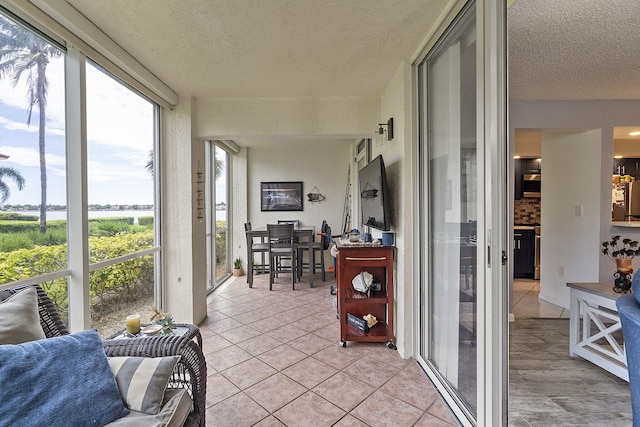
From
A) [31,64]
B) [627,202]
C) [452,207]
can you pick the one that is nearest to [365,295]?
[452,207]

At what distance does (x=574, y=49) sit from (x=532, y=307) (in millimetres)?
2777

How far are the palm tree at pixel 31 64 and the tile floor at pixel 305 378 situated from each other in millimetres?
1554

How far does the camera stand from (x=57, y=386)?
3.24 ft

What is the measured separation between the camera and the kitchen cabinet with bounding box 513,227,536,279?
4.79 m

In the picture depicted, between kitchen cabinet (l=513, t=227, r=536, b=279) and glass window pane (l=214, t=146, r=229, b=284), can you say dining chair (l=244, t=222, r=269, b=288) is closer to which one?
glass window pane (l=214, t=146, r=229, b=284)

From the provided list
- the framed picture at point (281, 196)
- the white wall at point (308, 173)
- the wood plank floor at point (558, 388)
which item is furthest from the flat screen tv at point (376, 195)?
the framed picture at point (281, 196)

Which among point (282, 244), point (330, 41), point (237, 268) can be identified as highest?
point (330, 41)

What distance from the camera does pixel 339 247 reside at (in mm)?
2627

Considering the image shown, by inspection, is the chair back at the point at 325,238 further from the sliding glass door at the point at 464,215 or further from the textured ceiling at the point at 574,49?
the textured ceiling at the point at 574,49

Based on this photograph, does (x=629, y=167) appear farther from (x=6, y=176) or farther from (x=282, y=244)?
(x=6, y=176)

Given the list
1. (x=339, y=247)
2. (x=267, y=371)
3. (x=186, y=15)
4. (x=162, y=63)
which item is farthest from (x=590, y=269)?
(x=162, y=63)

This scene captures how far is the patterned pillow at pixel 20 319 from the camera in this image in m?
1.08

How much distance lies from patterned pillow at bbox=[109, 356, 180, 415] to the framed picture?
4.48 meters

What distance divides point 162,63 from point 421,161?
7.16ft
